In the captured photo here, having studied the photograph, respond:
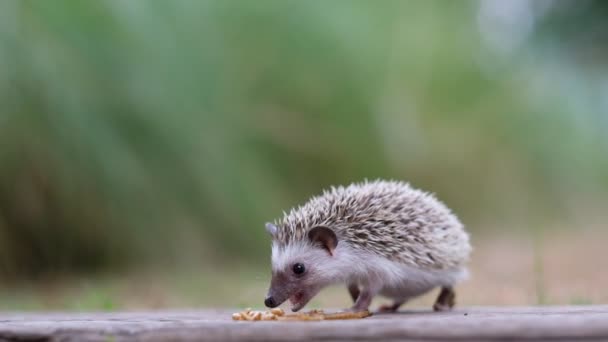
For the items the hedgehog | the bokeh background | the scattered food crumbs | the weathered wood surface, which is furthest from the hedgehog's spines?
the bokeh background

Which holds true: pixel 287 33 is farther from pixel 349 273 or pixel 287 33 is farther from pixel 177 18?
pixel 349 273

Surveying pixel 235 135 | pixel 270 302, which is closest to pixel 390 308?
pixel 270 302

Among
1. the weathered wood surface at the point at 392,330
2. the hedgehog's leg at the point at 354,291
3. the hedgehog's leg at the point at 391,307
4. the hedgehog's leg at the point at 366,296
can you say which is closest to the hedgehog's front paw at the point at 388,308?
the hedgehog's leg at the point at 391,307

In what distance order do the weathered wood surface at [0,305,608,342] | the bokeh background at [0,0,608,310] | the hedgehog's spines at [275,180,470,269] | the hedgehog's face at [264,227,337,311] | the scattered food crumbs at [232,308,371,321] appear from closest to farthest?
the weathered wood surface at [0,305,608,342] → the scattered food crumbs at [232,308,371,321] → the hedgehog's face at [264,227,337,311] → the hedgehog's spines at [275,180,470,269] → the bokeh background at [0,0,608,310]

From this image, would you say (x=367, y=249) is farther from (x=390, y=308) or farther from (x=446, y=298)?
(x=446, y=298)

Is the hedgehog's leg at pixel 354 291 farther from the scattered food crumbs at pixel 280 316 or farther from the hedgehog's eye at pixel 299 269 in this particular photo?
the scattered food crumbs at pixel 280 316

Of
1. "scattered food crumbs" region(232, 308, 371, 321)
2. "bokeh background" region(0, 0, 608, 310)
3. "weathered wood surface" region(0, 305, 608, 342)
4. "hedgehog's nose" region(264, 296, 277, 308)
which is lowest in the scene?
"weathered wood surface" region(0, 305, 608, 342)

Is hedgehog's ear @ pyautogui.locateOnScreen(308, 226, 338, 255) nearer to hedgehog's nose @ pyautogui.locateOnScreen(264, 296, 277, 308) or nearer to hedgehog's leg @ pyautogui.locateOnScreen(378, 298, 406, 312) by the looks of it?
hedgehog's nose @ pyautogui.locateOnScreen(264, 296, 277, 308)
